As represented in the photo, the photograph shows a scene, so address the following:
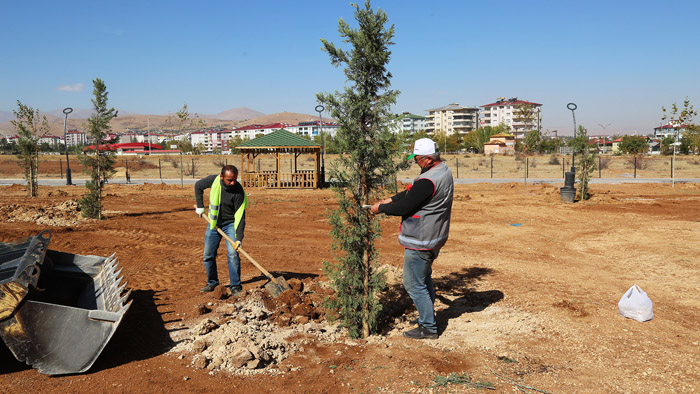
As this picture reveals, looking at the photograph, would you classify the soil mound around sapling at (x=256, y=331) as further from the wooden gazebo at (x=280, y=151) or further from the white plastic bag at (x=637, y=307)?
the wooden gazebo at (x=280, y=151)

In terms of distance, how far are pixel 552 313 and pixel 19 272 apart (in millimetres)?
5317

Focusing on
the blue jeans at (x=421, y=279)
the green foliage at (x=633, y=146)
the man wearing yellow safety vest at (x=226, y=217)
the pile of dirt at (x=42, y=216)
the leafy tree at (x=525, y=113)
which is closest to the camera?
the blue jeans at (x=421, y=279)

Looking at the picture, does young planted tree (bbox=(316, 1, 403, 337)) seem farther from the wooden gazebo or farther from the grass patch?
the wooden gazebo

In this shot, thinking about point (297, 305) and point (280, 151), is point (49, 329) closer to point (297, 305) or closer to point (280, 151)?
point (297, 305)

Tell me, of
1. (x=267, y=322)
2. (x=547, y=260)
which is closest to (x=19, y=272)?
(x=267, y=322)

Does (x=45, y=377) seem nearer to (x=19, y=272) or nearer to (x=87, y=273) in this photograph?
(x=19, y=272)

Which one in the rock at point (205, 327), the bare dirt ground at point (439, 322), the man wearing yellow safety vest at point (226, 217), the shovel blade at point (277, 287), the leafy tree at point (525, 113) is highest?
the leafy tree at point (525, 113)

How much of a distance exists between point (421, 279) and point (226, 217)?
2.87 meters

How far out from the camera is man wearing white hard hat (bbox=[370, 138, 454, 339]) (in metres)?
4.02

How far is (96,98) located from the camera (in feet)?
40.2

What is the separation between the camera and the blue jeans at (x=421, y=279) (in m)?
4.20

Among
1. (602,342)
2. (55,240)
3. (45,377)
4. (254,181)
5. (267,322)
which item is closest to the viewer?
(45,377)

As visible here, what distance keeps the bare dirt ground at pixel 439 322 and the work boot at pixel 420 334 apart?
61mm

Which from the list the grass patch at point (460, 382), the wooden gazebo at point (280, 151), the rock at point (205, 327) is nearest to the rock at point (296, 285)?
the rock at point (205, 327)
